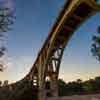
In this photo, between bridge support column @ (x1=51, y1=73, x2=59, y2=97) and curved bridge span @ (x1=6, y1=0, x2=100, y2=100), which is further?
bridge support column @ (x1=51, y1=73, x2=59, y2=97)

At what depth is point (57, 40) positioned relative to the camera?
39969mm

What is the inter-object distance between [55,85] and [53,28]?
1241 cm

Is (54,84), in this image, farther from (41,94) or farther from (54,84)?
(41,94)

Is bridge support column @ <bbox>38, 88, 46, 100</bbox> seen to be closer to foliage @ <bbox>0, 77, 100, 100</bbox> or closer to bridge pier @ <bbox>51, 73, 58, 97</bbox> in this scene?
bridge pier @ <bbox>51, 73, 58, 97</bbox>

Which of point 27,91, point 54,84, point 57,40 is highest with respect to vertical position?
point 57,40

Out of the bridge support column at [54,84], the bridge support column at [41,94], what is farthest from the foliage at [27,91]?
the bridge support column at [41,94]

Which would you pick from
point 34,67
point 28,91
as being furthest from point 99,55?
point 34,67

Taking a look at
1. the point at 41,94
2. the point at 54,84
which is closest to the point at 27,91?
the point at 41,94

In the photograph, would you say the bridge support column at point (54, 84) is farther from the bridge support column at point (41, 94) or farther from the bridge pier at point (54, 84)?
the bridge support column at point (41, 94)

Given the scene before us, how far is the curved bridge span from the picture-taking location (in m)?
28.7

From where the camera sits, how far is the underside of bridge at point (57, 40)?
1131 inches

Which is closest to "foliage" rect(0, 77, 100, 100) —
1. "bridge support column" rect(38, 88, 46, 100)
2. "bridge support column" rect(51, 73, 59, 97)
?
"bridge support column" rect(51, 73, 59, 97)

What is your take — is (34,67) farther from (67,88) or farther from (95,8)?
(95,8)

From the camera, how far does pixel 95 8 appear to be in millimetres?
Answer: 27531
